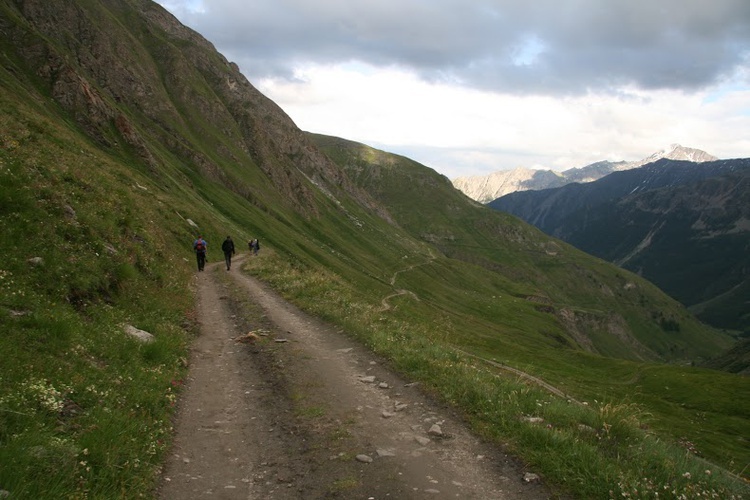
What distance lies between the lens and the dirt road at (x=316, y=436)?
8.77 m

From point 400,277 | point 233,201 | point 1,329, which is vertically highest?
point 233,201

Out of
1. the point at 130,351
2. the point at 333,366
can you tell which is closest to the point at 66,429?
the point at 130,351

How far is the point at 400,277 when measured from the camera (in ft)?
527

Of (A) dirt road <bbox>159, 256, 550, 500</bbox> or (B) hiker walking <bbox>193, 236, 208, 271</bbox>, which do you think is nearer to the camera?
(A) dirt road <bbox>159, 256, 550, 500</bbox>

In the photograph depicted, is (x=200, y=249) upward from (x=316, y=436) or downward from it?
upward

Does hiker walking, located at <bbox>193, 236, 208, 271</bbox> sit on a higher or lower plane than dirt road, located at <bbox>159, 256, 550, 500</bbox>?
higher

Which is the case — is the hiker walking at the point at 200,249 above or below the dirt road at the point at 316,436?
above

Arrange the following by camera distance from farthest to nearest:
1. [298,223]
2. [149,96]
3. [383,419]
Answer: [298,223] < [149,96] < [383,419]

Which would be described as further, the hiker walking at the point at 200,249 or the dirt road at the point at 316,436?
the hiker walking at the point at 200,249

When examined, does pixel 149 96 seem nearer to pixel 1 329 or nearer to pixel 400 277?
pixel 400 277

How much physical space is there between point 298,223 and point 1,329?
434 feet

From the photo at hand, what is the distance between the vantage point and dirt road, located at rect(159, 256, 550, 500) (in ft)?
28.8

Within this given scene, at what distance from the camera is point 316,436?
1082 centimetres

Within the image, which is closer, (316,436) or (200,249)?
(316,436)
